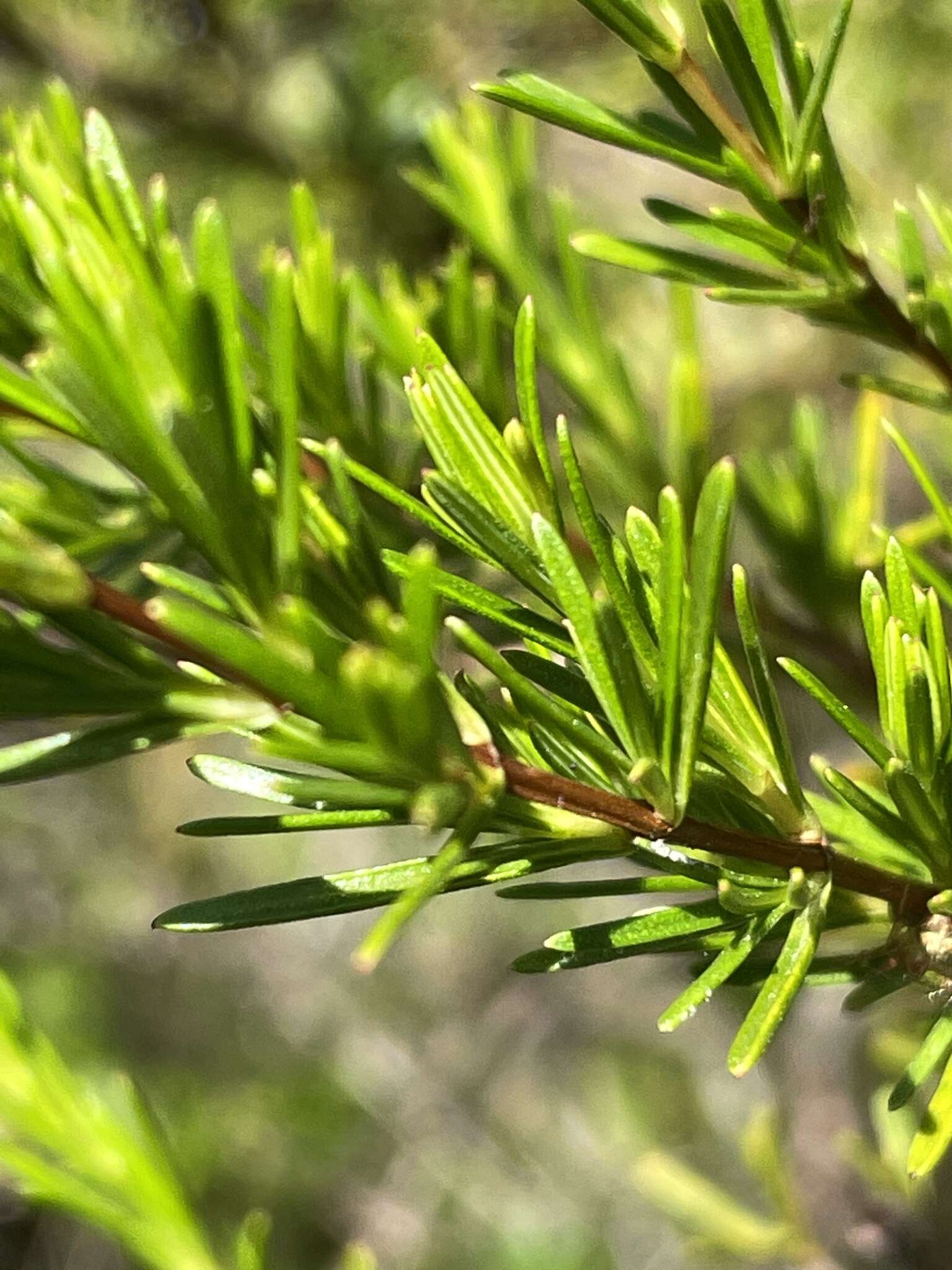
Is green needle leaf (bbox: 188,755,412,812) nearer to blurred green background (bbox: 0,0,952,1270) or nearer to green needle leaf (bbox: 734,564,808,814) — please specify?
A: green needle leaf (bbox: 734,564,808,814)

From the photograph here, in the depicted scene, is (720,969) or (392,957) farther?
(392,957)

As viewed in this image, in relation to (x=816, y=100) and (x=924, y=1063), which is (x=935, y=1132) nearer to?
(x=924, y=1063)

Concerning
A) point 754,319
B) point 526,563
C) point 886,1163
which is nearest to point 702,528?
point 526,563

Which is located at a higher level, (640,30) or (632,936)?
(640,30)

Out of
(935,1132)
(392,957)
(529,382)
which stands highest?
(529,382)

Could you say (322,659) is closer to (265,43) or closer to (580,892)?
(580,892)

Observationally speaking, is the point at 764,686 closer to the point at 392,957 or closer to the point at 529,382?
the point at 529,382

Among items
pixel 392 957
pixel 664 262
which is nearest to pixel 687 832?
pixel 664 262

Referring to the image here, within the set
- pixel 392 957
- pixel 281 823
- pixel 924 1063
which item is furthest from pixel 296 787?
pixel 392 957

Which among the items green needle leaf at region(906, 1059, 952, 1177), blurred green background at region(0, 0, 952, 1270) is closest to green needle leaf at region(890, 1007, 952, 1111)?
green needle leaf at region(906, 1059, 952, 1177)

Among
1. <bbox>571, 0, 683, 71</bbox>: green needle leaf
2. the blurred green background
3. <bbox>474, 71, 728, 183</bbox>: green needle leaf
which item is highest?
<bbox>571, 0, 683, 71</bbox>: green needle leaf
